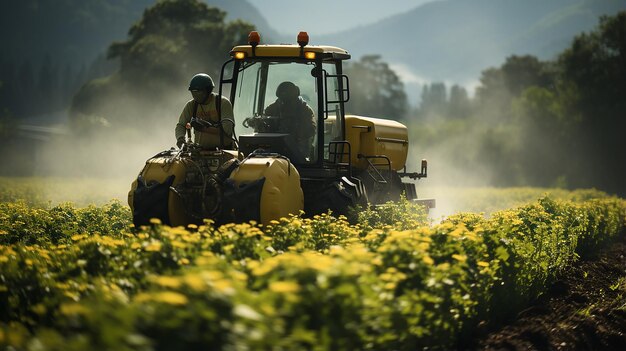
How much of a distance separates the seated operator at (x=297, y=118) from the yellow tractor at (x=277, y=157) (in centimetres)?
2

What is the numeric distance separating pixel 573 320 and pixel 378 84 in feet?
421

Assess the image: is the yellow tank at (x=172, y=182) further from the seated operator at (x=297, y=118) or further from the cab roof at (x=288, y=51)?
the cab roof at (x=288, y=51)

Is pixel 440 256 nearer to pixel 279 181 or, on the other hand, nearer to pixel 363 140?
pixel 279 181

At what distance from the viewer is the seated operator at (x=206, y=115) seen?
1277 cm

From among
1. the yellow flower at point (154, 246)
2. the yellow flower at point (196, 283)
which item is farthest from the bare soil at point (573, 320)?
the yellow flower at point (196, 283)

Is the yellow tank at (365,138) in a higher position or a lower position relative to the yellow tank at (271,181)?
higher

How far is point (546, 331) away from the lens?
9.25 metres

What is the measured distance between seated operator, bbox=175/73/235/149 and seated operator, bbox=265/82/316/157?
127 centimetres

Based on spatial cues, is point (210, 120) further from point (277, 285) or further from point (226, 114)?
point (277, 285)

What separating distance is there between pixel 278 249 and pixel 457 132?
320 feet

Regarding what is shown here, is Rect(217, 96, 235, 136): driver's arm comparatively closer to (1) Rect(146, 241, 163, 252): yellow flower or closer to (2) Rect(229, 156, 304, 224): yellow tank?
(2) Rect(229, 156, 304, 224): yellow tank

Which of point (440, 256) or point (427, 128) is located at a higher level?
point (427, 128)

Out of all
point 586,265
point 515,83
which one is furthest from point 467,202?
point 515,83

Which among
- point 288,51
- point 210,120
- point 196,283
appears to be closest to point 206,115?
point 210,120
